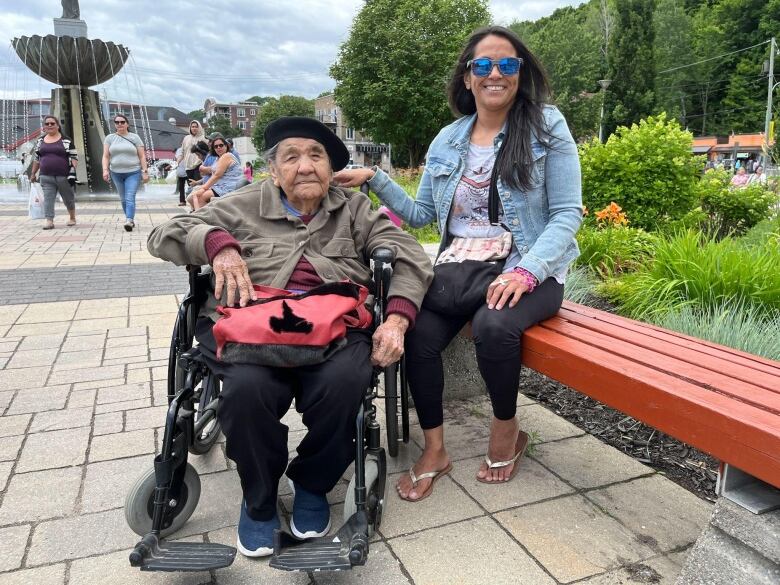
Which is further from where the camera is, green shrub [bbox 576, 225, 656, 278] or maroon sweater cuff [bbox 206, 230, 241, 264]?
green shrub [bbox 576, 225, 656, 278]

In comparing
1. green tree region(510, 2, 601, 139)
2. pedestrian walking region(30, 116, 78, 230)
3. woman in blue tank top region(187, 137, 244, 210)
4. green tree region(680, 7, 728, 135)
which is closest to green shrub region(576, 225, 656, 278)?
woman in blue tank top region(187, 137, 244, 210)

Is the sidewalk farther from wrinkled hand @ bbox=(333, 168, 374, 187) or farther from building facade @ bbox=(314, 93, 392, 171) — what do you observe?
building facade @ bbox=(314, 93, 392, 171)

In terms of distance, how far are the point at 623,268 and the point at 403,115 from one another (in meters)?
23.6

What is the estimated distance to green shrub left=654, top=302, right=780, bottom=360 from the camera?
2.82 meters

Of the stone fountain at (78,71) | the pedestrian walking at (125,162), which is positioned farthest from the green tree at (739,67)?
the pedestrian walking at (125,162)

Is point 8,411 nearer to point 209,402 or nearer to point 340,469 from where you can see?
point 209,402

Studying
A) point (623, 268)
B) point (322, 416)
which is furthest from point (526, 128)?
point (623, 268)

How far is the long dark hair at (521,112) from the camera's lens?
2.42 metres

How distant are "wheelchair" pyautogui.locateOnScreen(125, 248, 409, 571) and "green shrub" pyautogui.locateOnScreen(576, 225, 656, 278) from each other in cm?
270

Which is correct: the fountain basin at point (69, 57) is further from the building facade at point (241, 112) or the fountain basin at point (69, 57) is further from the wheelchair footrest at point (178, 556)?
the building facade at point (241, 112)

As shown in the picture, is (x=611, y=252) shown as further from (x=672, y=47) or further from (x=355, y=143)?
(x=355, y=143)

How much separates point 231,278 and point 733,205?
19.6 feet

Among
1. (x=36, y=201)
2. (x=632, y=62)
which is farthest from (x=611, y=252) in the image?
(x=632, y=62)

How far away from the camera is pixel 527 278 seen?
2.28 metres
